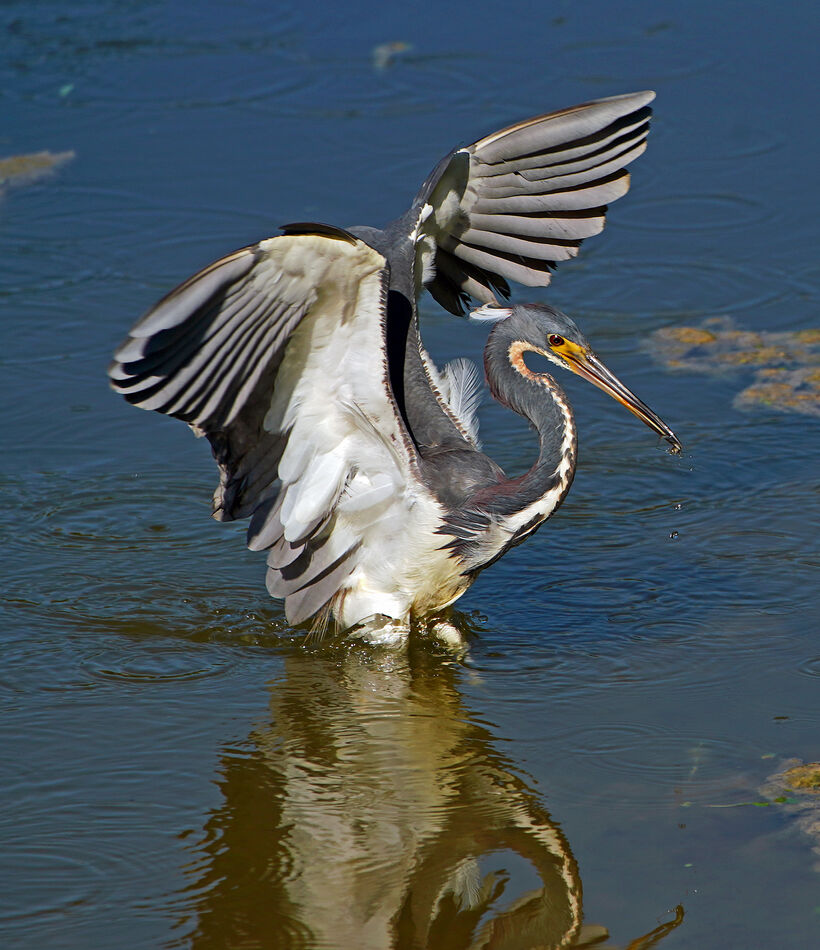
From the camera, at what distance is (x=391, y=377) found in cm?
522

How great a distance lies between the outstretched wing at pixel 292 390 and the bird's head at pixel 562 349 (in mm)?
706

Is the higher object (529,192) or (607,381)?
(529,192)

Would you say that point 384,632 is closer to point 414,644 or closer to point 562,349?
point 414,644

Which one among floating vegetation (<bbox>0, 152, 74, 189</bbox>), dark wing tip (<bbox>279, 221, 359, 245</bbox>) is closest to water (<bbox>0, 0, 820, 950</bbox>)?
floating vegetation (<bbox>0, 152, 74, 189</bbox>)

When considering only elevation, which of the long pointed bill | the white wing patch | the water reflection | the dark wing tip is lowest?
the water reflection

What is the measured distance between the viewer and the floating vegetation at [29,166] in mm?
8727

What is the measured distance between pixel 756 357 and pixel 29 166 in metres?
4.63

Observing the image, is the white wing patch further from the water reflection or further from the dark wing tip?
the dark wing tip

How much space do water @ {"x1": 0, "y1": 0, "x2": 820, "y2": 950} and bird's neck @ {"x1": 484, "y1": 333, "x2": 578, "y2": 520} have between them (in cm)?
55

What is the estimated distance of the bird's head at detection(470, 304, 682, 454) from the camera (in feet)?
17.5

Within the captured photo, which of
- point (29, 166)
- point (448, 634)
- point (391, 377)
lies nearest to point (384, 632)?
point (448, 634)

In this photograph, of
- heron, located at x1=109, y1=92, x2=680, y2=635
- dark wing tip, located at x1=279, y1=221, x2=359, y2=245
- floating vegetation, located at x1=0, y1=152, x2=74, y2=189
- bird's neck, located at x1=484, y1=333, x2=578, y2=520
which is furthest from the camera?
floating vegetation, located at x1=0, y1=152, x2=74, y2=189

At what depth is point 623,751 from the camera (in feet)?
14.5

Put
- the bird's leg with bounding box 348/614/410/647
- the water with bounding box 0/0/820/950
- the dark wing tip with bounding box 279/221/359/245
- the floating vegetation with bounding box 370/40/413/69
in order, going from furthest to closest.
Result: the floating vegetation with bounding box 370/40/413/69 < the bird's leg with bounding box 348/614/410/647 < the dark wing tip with bounding box 279/221/359/245 < the water with bounding box 0/0/820/950
